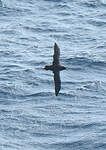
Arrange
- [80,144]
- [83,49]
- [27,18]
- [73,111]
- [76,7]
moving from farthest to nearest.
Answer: [76,7]
[27,18]
[83,49]
[73,111]
[80,144]

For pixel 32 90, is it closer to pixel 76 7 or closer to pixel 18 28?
Result: pixel 18 28

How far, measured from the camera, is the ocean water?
45.9 metres

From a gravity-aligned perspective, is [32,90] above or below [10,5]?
above

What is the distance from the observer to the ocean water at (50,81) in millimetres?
45906

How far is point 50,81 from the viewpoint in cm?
5244

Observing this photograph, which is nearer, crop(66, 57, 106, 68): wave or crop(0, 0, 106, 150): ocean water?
crop(0, 0, 106, 150): ocean water

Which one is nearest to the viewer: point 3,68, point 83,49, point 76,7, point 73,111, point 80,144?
point 80,144

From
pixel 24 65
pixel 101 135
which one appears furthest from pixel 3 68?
pixel 101 135

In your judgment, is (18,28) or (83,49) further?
(18,28)

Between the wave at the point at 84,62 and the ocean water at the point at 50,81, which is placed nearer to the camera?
the ocean water at the point at 50,81

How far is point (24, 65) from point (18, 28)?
1074cm

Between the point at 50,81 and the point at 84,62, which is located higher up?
the point at 50,81

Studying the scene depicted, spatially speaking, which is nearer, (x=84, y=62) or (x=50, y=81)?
(x=50, y=81)

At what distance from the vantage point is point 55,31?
64438 mm
